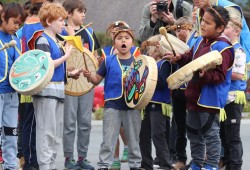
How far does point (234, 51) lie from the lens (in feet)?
27.5

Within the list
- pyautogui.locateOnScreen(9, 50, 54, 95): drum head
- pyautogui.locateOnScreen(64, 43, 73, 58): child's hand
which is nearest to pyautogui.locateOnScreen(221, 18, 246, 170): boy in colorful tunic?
pyautogui.locateOnScreen(64, 43, 73, 58): child's hand

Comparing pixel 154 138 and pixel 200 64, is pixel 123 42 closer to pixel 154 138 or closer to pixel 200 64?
pixel 154 138

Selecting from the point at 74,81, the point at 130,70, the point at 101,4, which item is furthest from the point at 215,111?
the point at 101,4

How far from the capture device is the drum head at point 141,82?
8531 mm

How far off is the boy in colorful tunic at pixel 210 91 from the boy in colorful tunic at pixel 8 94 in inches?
71.5

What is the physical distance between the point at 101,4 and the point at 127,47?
23868 millimetres

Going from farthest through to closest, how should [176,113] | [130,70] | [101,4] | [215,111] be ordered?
[101,4]
[176,113]
[130,70]
[215,111]

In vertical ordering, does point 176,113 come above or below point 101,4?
below

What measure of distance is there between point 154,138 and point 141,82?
880 mm

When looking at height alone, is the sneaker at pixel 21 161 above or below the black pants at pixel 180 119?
below

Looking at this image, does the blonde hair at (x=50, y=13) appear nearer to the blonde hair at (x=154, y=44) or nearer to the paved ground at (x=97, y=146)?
the blonde hair at (x=154, y=44)

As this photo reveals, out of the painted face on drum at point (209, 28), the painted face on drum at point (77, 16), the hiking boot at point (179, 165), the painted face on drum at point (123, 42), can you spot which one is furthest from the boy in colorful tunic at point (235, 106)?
the painted face on drum at point (77, 16)

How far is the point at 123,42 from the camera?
9078 millimetres

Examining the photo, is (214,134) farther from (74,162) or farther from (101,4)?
(101,4)
